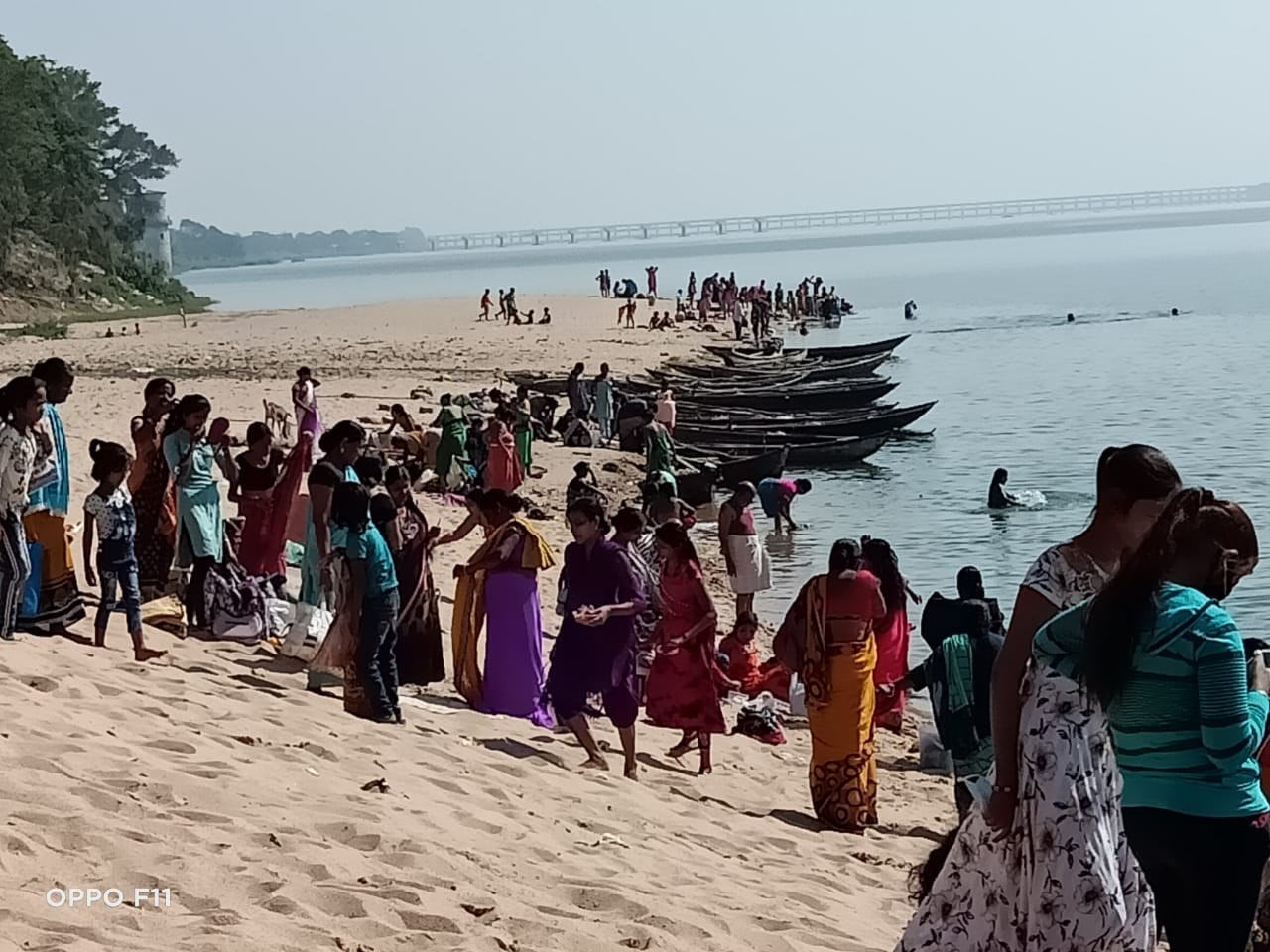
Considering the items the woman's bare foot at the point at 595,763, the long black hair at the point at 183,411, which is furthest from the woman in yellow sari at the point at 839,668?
the long black hair at the point at 183,411

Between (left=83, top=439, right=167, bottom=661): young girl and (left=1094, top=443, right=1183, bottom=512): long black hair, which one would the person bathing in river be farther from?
(left=1094, top=443, right=1183, bottom=512): long black hair

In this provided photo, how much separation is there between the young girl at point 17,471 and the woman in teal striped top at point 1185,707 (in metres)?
5.69

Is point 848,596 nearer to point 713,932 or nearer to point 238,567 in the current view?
point 713,932

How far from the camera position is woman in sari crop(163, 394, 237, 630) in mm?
9344

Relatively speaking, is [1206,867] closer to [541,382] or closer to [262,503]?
[262,503]

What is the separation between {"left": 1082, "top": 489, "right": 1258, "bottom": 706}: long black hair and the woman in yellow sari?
126 inches

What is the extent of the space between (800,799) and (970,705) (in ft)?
3.83

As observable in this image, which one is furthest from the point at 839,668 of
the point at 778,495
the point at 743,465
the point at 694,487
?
the point at 743,465

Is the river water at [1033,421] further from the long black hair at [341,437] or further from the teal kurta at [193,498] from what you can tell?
the long black hair at [341,437]

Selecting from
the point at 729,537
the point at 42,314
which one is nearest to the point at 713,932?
the point at 729,537

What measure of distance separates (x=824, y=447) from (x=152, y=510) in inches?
740

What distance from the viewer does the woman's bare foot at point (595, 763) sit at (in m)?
7.97

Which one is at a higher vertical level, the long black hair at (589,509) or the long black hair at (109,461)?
the long black hair at (109,461)

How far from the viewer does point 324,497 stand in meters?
8.64
